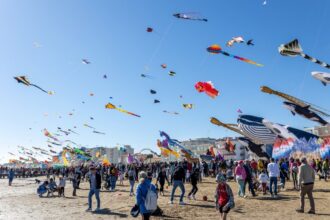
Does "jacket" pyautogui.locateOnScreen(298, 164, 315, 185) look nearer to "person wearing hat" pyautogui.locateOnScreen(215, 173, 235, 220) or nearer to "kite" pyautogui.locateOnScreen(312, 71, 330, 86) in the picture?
"person wearing hat" pyautogui.locateOnScreen(215, 173, 235, 220)

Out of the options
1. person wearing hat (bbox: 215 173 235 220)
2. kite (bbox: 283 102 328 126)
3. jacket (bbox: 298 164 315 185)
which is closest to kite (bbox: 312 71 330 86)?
jacket (bbox: 298 164 315 185)

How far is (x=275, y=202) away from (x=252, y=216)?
3485 millimetres

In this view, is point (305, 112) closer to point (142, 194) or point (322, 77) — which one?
point (322, 77)

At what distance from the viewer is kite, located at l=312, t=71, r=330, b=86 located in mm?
15398

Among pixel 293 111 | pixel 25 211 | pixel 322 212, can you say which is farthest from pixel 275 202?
pixel 293 111

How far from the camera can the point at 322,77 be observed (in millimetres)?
15633

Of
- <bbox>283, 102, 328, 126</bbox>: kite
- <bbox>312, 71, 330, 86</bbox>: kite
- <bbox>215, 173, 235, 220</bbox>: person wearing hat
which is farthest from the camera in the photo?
<bbox>283, 102, 328, 126</bbox>: kite

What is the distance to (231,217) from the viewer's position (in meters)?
11.6

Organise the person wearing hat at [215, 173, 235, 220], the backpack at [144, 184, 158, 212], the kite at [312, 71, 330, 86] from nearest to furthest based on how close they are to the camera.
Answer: the backpack at [144, 184, 158, 212], the person wearing hat at [215, 173, 235, 220], the kite at [312, 71, 330, 86]

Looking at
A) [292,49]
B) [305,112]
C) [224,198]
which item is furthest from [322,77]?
[305,112]

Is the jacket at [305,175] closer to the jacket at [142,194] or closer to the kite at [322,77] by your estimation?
the kite at [322,77]

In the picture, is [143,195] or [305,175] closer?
[143,195]

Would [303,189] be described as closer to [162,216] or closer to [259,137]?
[162,216]

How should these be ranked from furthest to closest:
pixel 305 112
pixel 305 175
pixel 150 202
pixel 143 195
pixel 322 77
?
pixel 305 112 < pixel 322 77 < pixel 305 175 < pixel 143 195 < pixel 150 202
